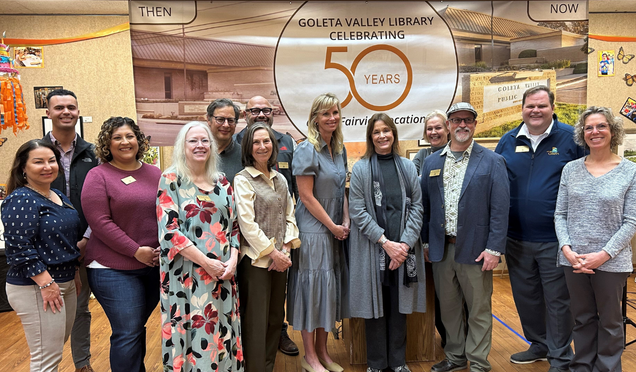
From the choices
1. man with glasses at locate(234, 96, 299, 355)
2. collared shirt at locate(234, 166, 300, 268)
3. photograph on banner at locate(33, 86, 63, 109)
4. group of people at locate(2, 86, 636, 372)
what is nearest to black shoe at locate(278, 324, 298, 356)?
man with glasses at locate(234, 96, 299, 355)

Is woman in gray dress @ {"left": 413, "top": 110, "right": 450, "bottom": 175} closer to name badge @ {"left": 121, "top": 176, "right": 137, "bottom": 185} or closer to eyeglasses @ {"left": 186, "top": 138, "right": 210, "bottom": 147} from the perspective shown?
eyeglasses @ {"left": 186, "top": 138, "right": 210, "bottom": 147}

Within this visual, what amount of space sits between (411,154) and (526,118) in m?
2.49

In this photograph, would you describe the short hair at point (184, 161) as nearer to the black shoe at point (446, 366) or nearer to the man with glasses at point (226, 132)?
the man with glasses at point (226, 132)

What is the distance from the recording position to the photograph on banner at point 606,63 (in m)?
5.67

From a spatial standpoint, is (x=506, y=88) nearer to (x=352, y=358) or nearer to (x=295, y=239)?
(x=295, y=239)

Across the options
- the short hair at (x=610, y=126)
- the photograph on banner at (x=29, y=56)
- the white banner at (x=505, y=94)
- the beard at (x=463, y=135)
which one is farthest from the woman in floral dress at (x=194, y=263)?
the photograph on banner at (x=29, y=56)

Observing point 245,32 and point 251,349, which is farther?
point 245,32

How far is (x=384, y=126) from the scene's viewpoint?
2779mm

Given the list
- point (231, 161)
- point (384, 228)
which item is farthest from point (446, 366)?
point (231, 161)

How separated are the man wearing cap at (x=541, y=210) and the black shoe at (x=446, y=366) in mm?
601

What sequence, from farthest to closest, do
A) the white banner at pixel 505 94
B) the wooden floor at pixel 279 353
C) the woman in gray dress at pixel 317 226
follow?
the white banner at pixel 505 94
the wooden floor at pixel 279 353
the woman in gray dress at pixel 317 226

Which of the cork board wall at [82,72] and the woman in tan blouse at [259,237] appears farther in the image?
the cork board wall at [82,72]

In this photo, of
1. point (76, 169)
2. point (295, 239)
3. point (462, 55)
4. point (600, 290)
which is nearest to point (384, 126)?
point (295, 239)

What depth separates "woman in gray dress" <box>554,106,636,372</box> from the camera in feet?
8.06
